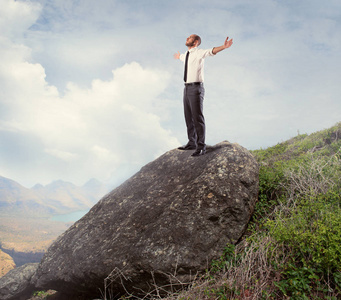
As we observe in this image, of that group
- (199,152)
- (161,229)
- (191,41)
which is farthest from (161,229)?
(191,41)

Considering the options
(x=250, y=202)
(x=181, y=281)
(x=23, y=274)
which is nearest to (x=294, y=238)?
(x=250, y=202)

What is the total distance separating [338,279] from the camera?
413 cm

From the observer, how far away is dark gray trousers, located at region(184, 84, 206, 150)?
6.38 metres

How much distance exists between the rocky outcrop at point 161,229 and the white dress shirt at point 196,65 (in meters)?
1.82

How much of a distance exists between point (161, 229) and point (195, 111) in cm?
283

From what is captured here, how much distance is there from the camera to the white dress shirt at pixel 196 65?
6.22m

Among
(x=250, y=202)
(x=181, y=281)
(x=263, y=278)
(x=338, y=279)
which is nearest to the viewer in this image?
(x=338, y=279)

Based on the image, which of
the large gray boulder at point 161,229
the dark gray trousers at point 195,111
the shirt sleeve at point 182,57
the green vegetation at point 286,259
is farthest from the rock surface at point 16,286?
the shirt sleeve at point 182,57

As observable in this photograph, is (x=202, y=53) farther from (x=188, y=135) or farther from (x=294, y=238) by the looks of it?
(x=294, y=238)

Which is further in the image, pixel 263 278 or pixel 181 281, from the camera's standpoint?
pixel 181 281

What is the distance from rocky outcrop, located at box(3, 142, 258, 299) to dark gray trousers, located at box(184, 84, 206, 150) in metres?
0.50

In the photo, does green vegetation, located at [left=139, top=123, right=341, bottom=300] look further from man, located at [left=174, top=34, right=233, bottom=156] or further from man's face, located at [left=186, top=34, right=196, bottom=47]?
man's face, located at [left=186, top=34, right=196, bottom=47]

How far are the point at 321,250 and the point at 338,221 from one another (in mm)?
742

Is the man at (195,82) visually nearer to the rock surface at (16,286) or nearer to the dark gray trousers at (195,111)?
the dark gray trousers at (195,111)
